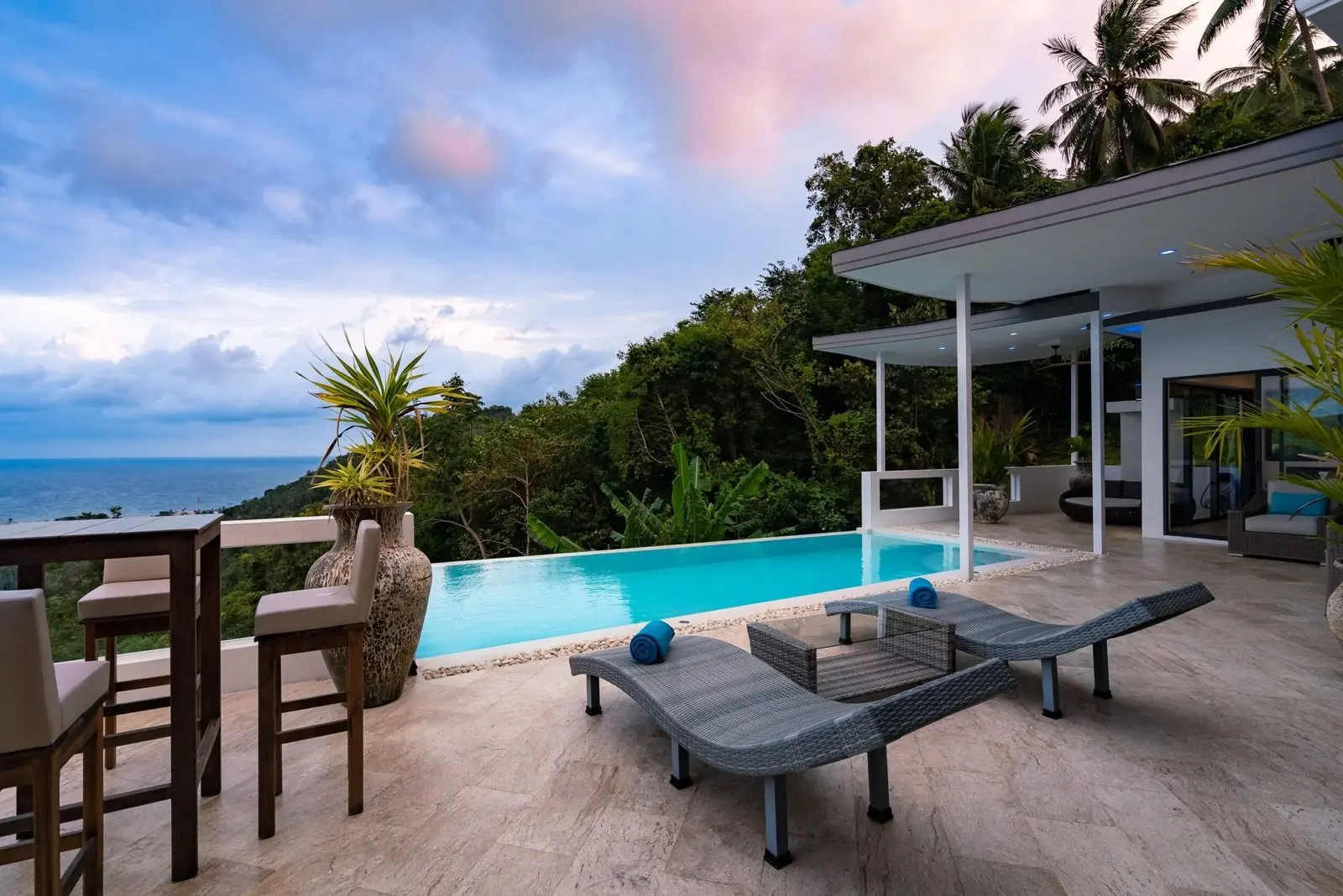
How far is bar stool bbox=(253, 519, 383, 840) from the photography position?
2.32 metres

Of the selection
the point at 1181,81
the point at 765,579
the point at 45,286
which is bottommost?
Result: the point at 765,579

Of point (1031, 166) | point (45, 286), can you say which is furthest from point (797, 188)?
point (45, 286)

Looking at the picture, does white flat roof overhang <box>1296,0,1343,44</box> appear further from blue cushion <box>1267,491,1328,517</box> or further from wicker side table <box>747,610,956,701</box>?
blue cushion <box>1267,491,1328,517</box>

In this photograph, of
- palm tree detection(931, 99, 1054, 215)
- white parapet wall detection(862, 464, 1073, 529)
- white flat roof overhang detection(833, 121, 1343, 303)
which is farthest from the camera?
palm tree detection(931, 99, 1054, 215)

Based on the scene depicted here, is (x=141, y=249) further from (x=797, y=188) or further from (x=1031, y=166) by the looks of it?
(x=1031, y=166)

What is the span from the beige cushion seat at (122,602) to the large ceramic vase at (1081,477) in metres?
12.8

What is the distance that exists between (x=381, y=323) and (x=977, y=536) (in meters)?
17.3

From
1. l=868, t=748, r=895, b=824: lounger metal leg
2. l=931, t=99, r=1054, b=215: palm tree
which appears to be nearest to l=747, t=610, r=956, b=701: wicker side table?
l=868, t=748, r=895, b=824: lounger metal leg

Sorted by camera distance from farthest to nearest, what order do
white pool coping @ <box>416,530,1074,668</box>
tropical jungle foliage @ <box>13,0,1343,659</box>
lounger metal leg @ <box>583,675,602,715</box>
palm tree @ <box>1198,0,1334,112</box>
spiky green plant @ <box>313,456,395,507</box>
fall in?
palm tree @ <box>1198,0,1334,112</box>, tropical jungle foliage @ <box>13,0,1343,659</box>, white pool coping @ <box>416,530,1074,668</box>, spiky green plant @ <box>313,456,395,507</box>, lounger metal leg @ <box>583,675,602,715</box>

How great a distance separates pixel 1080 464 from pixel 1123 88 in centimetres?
1510

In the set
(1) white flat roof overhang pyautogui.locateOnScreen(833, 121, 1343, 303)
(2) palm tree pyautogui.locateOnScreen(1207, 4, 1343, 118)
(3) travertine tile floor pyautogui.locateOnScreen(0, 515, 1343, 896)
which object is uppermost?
(2) palm tree pyautogui.locateOnScreen(1207, 4, 1343, 118)

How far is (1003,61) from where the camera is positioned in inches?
810

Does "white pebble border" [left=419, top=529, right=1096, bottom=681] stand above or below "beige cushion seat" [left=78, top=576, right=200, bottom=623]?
below

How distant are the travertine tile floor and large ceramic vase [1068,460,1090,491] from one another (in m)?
8.82
